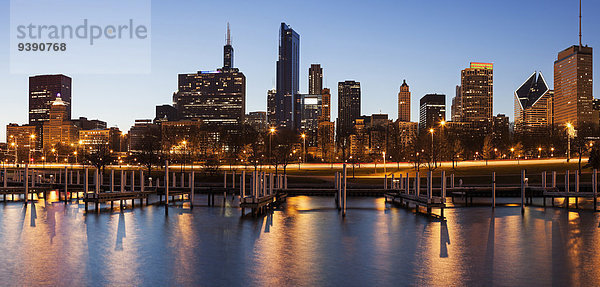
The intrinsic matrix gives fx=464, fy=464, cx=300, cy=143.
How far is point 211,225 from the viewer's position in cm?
2148

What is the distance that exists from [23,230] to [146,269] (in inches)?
399

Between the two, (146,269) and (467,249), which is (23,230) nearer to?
(146,269)

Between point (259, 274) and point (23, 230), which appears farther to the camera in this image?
point (23, 230)

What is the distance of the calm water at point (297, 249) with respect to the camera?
1205 cm

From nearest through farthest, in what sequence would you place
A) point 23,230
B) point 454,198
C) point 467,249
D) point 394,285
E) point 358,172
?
point 394,285, point 467,249, point 23,230, point 454,198, point 358,172

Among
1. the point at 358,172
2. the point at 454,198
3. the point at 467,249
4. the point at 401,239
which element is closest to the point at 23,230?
the point at 401,239

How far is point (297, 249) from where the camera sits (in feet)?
51.7

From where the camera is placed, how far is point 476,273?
12.5m

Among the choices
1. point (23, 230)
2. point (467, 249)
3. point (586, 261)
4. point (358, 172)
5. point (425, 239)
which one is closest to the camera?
point (586, 261)

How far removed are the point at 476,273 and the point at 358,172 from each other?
67.3 m

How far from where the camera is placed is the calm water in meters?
12.1

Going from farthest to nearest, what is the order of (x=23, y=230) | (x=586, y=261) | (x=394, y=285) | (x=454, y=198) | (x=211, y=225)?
(x=454, y=198) → (x=211, y=225) → (x=23, y=230) → (x=586, y=261) → (x=394, y=285)

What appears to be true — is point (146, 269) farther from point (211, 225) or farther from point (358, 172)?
point (358, 172)

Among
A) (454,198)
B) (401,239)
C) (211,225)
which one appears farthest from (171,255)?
(454,198)
